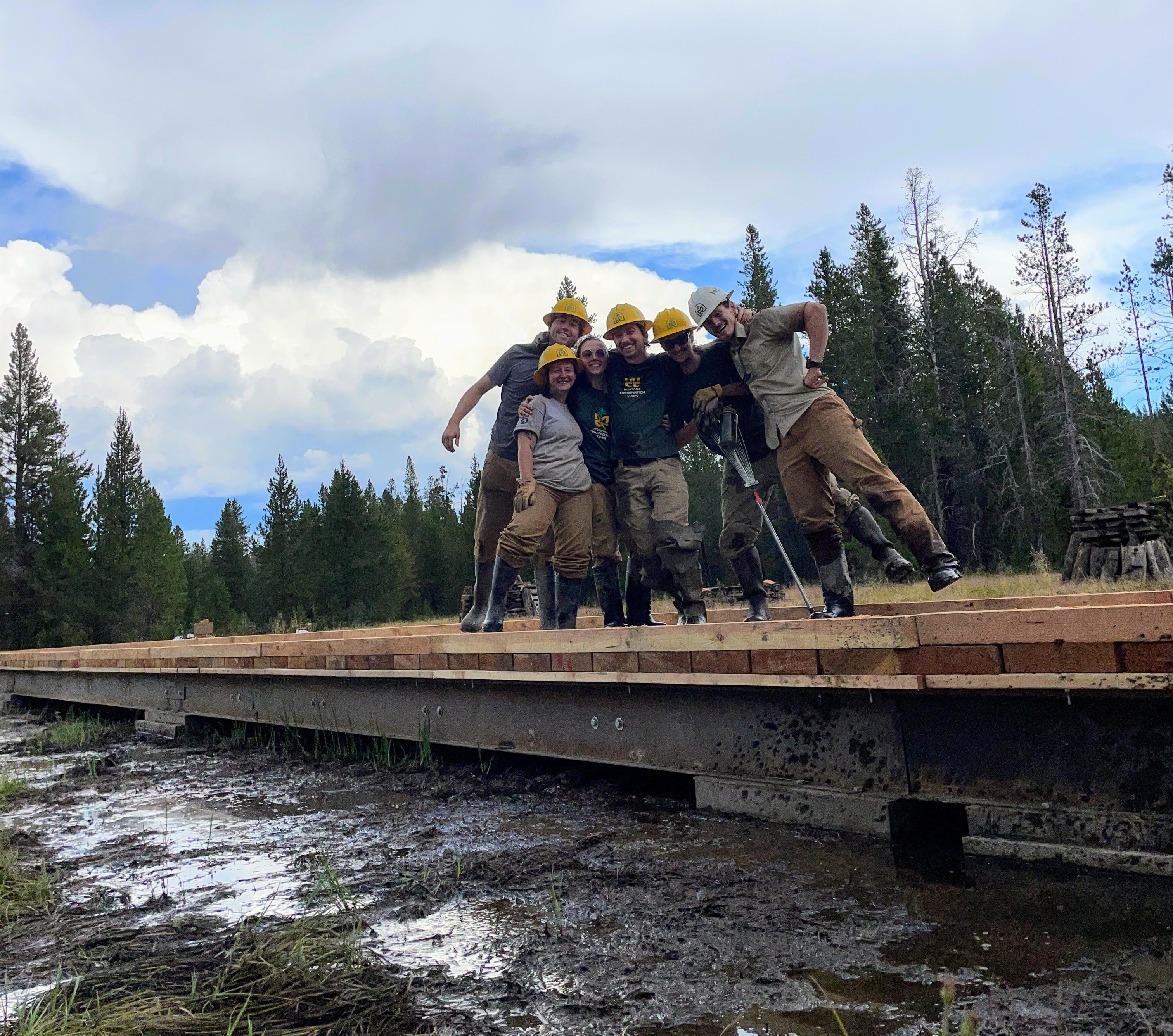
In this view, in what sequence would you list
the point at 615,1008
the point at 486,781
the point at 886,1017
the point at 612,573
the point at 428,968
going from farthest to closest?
the point at 612,573, the point at 486,781, the point at 428,968, the point at 615,1008, the point at 886,1017

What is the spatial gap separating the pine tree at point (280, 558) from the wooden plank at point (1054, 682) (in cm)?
4293

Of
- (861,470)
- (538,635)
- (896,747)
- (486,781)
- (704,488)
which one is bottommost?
(486,781)

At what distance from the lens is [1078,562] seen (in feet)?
44.0

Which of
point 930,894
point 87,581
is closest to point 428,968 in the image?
point 930,894

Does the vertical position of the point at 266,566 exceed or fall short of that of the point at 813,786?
it exceeds it

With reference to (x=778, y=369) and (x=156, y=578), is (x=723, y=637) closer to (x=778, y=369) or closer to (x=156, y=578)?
(x=778, y=369)

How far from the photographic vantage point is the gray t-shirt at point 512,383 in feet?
19.9

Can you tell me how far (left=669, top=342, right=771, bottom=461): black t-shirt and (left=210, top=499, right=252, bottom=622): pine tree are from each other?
4657 cm

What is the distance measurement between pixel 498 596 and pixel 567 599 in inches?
17.8

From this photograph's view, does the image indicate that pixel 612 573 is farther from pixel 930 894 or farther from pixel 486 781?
pixel 930 894

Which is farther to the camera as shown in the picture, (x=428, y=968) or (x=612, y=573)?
Result: (x=612, y=573)

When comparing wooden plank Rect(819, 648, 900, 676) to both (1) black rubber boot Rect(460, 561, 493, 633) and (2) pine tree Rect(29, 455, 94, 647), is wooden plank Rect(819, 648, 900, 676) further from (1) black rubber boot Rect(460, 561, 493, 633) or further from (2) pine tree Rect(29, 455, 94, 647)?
(2) pine tree Rect(29, 455, 94, 647)

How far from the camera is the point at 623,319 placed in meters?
5.43

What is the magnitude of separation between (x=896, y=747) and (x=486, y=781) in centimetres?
251
